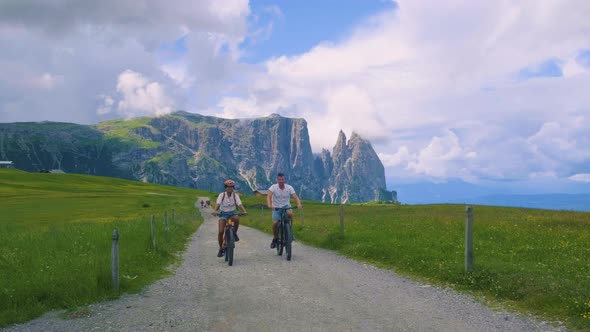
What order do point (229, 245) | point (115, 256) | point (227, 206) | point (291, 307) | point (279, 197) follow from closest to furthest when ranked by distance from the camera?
point (291, 307) → point (115, 256) → point (229, 245) → point (227, 206) → point (279, 197)

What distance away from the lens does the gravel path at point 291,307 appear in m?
8.64

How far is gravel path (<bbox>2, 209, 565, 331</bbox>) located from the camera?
864 cm

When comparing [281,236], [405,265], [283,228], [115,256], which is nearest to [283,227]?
[283,228]

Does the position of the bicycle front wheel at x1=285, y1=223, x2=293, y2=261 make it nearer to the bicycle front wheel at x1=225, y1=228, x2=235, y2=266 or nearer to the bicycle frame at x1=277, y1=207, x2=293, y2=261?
the bicycle frame at x1=277, y1=207, x2=293, y2=261

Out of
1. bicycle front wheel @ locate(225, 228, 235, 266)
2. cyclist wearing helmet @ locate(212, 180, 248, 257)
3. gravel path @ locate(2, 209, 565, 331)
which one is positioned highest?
cyclist wearing helmet @ locate(212, 180, 248, 257)

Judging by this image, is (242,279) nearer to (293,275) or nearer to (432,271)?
(293,275)

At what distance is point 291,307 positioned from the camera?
9914mm

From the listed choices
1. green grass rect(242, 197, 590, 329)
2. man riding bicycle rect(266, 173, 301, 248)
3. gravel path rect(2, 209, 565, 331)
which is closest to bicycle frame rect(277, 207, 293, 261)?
→ man riding bicycle rect(266, 173, 301, 248)

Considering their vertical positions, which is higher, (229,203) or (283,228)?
(229,203)

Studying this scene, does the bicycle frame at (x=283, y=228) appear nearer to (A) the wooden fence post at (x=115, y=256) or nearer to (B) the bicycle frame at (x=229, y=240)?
(B) the bicycle frame at (x=229, y=240)

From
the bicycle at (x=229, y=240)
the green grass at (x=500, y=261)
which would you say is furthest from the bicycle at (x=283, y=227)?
the green grass at (x=500, y=261)

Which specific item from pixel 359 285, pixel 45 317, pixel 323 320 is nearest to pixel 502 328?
pixel 323 320

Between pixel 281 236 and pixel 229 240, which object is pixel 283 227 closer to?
pixel 281 236

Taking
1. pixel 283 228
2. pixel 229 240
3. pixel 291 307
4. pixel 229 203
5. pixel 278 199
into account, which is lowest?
pixel 291 307
